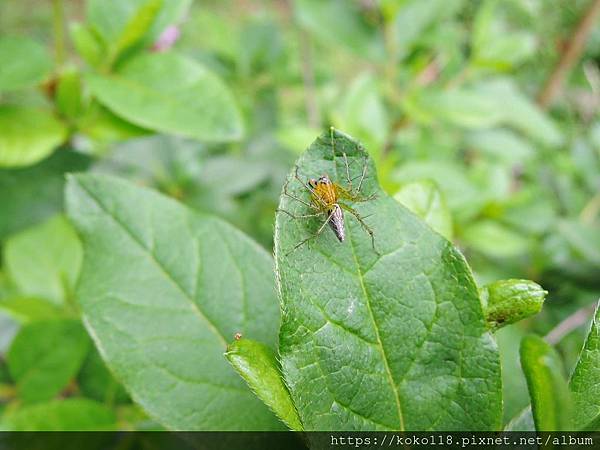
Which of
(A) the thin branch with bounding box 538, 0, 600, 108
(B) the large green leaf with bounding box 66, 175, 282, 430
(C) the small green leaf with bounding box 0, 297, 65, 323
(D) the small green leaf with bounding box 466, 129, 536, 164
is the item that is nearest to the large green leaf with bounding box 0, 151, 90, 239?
(C) the small green leaf with bounding box 0, 297, 65, 323

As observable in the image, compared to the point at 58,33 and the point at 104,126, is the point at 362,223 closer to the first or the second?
the point at 104,126

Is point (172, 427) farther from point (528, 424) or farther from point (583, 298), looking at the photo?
point (583, 298)

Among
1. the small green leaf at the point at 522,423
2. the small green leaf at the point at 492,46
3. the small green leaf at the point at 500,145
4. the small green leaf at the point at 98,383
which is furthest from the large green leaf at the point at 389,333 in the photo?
the small green leaf at the point at 500,145

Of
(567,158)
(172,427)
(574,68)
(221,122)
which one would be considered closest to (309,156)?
(172,427)

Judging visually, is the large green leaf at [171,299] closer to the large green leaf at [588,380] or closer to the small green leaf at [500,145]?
the large green leaf at [588,380]

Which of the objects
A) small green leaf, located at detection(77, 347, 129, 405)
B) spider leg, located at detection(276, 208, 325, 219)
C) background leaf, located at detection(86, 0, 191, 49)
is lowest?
small green leaf, located at detection(77, 347, 129, 405)

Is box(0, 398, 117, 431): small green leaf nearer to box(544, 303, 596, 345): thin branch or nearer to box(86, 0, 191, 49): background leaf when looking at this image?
box(86, 0, 191, 49): background leaf
